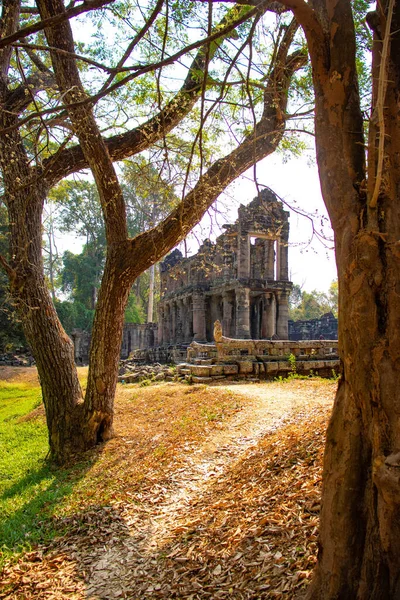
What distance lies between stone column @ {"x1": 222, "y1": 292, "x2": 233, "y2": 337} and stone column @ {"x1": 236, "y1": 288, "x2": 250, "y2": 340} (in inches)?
81.5

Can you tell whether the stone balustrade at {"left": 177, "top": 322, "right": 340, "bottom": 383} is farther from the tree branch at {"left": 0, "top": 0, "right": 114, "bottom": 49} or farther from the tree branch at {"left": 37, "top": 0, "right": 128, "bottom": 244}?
the tree branch at {"left": 0, "top": 0, "right": 114, "bottom": 49}

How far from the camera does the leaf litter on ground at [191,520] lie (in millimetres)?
2980

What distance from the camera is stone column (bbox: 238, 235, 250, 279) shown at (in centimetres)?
2609

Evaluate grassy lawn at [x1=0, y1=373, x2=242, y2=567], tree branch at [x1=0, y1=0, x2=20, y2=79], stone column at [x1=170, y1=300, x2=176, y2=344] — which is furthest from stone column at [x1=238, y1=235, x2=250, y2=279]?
tree branch at [x1=0, y1=0, x2=20, y2=79]

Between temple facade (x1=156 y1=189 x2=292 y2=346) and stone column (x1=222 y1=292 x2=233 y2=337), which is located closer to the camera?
temple facade (x1=156 y1=189 x2=292 y2=346)

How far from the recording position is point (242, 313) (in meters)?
25.4

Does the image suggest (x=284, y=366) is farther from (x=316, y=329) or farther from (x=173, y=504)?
(x=316, y=329)

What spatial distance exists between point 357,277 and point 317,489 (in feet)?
7.01

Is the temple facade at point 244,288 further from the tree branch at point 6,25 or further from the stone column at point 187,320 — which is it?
the tree branch at point 6,25

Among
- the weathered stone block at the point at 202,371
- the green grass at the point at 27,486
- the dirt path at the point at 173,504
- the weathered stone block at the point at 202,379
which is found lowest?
the green grass at the point at 27,486

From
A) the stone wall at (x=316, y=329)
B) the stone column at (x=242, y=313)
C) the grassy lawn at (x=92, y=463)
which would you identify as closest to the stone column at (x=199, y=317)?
the stone column at (x=242, y=313)

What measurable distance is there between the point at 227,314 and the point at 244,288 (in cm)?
287

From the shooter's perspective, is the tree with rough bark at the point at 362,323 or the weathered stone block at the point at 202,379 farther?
the weathered stone block at the point at 202,379

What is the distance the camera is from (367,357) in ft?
7.39
